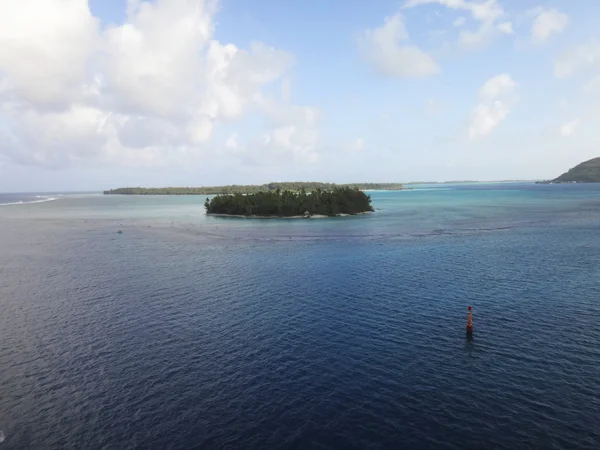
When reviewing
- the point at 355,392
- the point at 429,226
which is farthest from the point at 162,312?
the point at 429,226

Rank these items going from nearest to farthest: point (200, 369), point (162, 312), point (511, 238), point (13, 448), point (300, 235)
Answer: point (13, 448), point (200, 369), point (162, 312), point (511, 238), point (300, 235)

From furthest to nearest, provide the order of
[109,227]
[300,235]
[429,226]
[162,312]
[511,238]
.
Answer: [109,227] < [429,226] < [300,235] < [511,238] < [162,312]

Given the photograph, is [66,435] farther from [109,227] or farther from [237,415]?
[109,227]

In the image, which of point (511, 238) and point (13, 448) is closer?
point (13, 448)

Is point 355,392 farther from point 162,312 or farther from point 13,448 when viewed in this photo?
point 162,312

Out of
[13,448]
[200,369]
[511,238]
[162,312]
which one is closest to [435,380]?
[200,369]

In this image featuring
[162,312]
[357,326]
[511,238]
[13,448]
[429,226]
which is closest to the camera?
[13,448]
